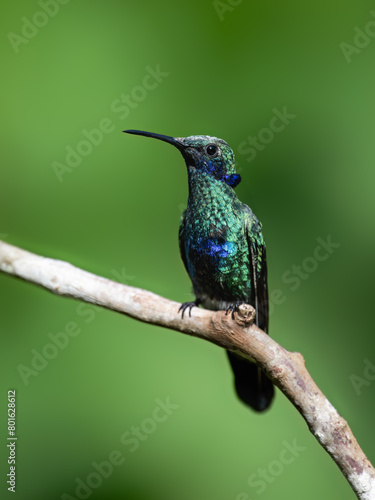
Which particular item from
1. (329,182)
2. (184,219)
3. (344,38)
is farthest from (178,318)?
(344,38)

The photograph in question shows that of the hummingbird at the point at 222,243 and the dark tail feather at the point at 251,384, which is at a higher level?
the hummingbird at the point at 222,243

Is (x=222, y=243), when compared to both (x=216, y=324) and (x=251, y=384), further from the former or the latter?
(x=251, y=384)

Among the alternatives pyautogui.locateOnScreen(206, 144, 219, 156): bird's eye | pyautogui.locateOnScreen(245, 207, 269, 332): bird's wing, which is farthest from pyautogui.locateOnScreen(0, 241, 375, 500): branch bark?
pyautogui.locateOnScreen(206, 144, 219, 156): bird's eye

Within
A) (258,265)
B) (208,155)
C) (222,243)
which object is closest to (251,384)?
(258,265)

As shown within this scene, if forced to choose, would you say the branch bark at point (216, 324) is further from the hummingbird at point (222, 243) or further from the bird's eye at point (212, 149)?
the bird's eye at point (212, 149)

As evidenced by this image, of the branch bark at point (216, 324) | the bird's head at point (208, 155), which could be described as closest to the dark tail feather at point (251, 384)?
the branch bark at point (216, 324)

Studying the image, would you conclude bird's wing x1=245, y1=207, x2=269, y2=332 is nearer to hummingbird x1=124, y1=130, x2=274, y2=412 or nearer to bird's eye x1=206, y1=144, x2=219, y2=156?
hummingbird x1=124, y1=130, x2=274, y2=412
